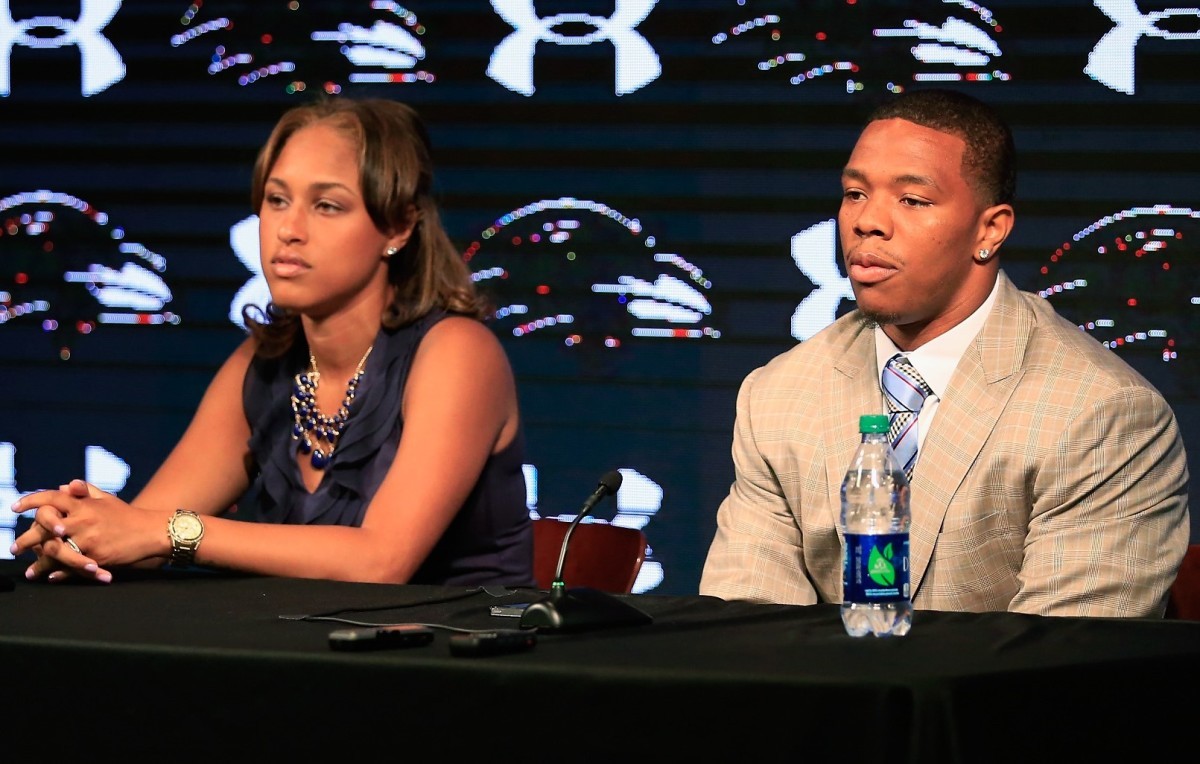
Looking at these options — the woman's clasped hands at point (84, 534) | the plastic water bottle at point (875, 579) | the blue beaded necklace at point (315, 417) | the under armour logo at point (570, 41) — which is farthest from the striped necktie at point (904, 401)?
the under armour logo at point (570, 41)

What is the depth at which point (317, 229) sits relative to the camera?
9.43 feet

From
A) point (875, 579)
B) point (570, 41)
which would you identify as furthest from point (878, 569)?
point (570, 41)

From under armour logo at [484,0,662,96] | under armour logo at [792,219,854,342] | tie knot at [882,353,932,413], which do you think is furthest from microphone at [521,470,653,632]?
under armour logo at [484,0,662,96]

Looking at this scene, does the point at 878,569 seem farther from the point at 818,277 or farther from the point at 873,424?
the point at 818,277

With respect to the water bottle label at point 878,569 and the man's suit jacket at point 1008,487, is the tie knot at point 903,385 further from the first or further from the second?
the water bottle label at point 878,569

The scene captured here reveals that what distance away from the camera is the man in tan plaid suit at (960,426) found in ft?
7.38

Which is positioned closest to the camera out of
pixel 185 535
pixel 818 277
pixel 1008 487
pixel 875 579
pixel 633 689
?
pixel 633 689

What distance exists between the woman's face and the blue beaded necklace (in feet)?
0.45

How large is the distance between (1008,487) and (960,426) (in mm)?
119

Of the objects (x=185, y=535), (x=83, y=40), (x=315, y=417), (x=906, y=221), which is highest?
(x=83, y=40)

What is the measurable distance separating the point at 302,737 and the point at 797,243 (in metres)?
2.83

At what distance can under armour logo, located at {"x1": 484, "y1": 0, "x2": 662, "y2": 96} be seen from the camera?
4.25m

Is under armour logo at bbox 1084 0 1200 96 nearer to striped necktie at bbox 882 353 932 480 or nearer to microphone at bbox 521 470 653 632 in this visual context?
striped necktie at bbox 882 353 932 480

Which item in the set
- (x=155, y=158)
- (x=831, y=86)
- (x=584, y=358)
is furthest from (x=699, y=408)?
(x=155, y=158)
